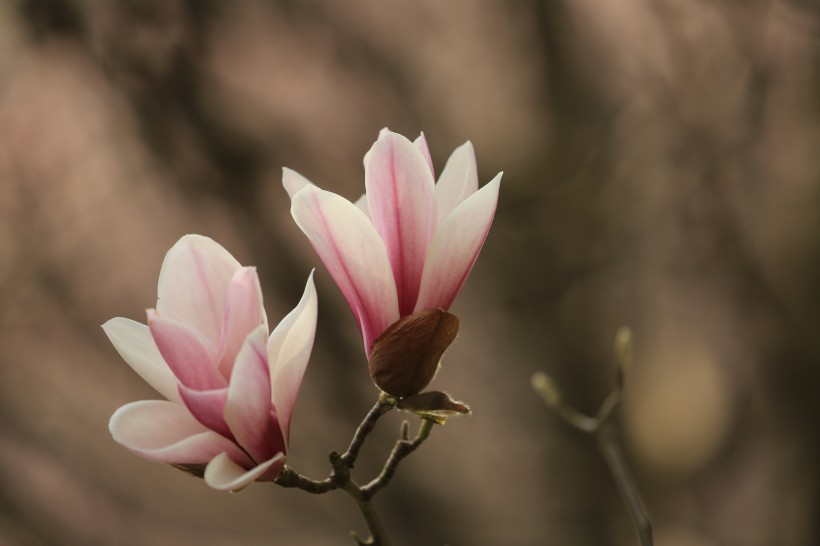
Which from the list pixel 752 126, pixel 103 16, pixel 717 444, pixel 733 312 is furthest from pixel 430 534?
pixel 103 16

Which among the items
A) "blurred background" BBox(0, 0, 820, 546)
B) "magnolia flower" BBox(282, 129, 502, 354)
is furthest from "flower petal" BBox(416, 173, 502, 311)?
"blurred background" BBox(0, 0, 820, 546)

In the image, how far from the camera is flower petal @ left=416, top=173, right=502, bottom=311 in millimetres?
397

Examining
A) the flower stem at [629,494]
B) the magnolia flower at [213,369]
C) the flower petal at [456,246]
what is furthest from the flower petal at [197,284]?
the flower stem at [629,494]

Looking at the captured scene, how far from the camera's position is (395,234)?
0.41 meters

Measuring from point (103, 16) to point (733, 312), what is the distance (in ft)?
5.13

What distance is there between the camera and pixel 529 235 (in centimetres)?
179

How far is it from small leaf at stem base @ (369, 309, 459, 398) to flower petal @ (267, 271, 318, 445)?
0.04 m

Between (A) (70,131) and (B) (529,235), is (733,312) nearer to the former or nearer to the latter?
(B) (529,235)

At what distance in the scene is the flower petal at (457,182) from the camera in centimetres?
44

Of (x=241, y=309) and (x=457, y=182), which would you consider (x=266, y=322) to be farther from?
(x=457, y=182)

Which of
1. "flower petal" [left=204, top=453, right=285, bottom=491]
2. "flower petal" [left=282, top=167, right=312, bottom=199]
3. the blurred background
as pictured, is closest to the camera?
"flower petal" [left=204, top=453, right=285, bottom=491]

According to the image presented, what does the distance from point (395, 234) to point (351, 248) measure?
0.08 feet

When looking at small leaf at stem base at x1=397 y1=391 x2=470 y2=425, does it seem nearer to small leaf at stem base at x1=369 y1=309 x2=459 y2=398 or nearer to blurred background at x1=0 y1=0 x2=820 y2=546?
small leaf at stem base at x1=369 y1=309 x2=459 y2=398

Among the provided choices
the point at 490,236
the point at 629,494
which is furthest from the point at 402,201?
the point at 490,236
